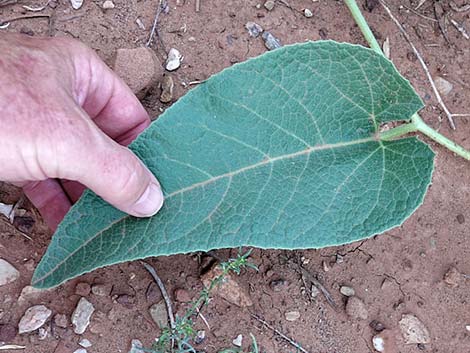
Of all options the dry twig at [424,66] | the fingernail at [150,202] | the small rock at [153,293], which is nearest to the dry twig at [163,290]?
the small rock at [153,293]

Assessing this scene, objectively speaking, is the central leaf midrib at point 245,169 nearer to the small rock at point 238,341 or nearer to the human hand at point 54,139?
the human hand at point 54,139

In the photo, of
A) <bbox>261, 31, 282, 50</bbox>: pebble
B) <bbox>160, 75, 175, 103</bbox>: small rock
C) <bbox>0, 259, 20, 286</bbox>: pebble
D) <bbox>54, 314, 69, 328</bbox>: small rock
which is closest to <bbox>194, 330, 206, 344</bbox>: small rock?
<bbox>54, 314, 69, 328</bbox>: small rock

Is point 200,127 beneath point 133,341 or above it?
above

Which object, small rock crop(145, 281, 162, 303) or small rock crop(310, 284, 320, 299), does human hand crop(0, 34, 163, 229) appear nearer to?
small rock crop(145, 281, 162, 303)

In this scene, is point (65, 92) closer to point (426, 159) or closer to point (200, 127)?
point (200, 127)

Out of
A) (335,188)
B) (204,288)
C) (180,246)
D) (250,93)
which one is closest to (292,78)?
(250,93)

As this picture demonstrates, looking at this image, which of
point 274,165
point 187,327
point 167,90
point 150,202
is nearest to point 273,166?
point 274,165

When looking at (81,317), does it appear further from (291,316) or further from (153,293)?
(291,316)

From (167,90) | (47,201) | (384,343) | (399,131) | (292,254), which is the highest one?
(399,131)
